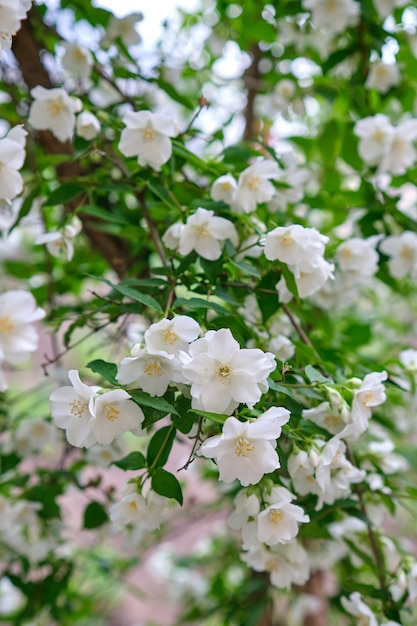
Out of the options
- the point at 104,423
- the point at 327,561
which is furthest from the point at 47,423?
the point at 327,561

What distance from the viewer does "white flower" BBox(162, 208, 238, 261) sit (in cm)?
89

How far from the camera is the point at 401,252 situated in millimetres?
1247

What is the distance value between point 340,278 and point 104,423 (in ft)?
2.06

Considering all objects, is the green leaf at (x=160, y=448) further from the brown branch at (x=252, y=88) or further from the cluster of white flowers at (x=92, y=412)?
the brown branch at (x=252, y=88)

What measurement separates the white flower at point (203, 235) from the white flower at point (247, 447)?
0.94 ft

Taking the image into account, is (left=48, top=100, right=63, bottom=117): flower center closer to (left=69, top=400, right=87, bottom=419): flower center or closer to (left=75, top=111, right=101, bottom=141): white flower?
(left=75, top=111, right=101, bottom=141): white flower

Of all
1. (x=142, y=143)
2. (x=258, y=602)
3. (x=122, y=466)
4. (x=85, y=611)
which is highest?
(x=142, y=143)

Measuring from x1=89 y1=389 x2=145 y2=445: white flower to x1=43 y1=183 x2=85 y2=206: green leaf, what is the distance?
1.45ft

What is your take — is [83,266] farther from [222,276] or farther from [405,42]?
[405,42]

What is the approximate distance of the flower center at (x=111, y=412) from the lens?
71cm

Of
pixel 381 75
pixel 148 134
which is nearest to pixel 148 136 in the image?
pixel 148 134

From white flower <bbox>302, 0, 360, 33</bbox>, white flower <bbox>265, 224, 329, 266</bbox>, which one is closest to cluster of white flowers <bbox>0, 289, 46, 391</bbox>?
white flower <bbox>265, 224, 329, 266</bbox>

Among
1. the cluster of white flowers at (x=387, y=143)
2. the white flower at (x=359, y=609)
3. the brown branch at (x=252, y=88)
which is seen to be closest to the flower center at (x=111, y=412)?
the white flower at (x=359, y=609)

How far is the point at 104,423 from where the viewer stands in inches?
28.5
